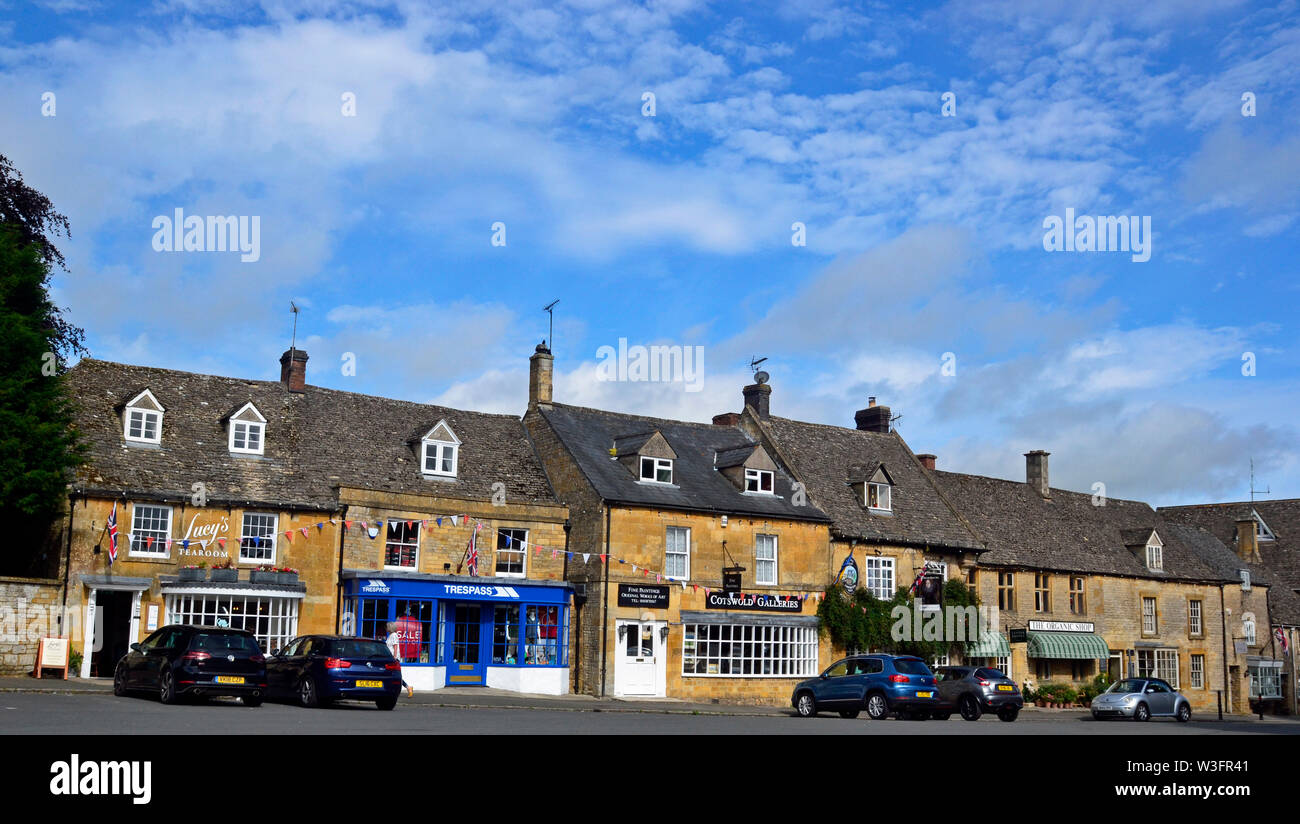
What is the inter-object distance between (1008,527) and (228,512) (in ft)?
101

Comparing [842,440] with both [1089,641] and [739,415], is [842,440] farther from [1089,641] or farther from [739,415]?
[1089,641]

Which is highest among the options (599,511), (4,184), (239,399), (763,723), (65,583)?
(4,184)

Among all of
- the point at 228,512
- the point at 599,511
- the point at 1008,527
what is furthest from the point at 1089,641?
the point at 228,512

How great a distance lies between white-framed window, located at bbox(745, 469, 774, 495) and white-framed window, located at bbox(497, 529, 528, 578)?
8339 mm

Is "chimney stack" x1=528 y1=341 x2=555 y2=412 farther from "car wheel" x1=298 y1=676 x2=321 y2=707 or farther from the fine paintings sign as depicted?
"car wheel" x1=298 y1=676 x2=321 y2=707

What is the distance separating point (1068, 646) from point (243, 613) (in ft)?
101

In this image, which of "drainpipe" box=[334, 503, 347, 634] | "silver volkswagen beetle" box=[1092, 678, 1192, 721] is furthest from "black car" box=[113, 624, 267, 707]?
"silver volkswagen beetle" box=[1092, 678, 1192, 721]

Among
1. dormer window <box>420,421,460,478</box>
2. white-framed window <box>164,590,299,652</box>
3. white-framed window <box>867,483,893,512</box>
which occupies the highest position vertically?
dormer window <box>420,421,460,478</box>

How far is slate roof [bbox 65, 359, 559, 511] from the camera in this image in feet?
108

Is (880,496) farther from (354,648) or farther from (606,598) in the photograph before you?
(354,648)

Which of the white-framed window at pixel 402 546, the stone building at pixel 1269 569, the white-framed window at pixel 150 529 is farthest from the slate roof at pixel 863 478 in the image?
the white-framed window at pixel 150 529

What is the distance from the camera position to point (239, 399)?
37.2m

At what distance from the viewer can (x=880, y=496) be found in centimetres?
4478
